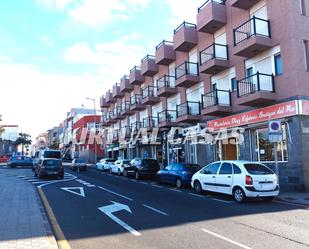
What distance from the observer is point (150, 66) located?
34.8m

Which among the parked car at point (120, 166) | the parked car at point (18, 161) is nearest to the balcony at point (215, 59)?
the parked car at point (120, 166)

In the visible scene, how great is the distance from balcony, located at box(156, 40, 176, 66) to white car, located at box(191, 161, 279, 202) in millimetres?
17410

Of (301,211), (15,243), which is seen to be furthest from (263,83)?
(15,243)

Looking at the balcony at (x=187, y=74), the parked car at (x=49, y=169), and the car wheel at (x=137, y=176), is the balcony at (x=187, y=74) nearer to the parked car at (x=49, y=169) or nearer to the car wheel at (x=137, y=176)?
the car wheel at (x=137, y=176)

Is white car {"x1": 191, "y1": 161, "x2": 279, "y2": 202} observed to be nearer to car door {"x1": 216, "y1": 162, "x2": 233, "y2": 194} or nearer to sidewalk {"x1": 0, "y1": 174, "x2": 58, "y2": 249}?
car door {"x1": 216, "y1": 162, "x2": 233, "y2": 194}

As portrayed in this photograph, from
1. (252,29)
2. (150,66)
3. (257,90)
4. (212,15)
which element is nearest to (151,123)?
(150,66)

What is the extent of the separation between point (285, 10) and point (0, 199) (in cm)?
1579

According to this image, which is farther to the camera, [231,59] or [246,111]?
[231,59]

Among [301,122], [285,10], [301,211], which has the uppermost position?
[285,10]

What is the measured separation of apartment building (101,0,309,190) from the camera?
17.7m

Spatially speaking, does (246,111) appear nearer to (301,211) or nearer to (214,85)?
(214,85)

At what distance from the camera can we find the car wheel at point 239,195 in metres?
13.1

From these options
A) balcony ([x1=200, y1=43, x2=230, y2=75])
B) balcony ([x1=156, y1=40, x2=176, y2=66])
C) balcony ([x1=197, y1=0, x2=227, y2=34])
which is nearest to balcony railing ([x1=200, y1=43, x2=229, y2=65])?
balcony ([x1=200, y1=43, x2=230, y2=75])

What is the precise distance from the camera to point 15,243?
6652 mm
